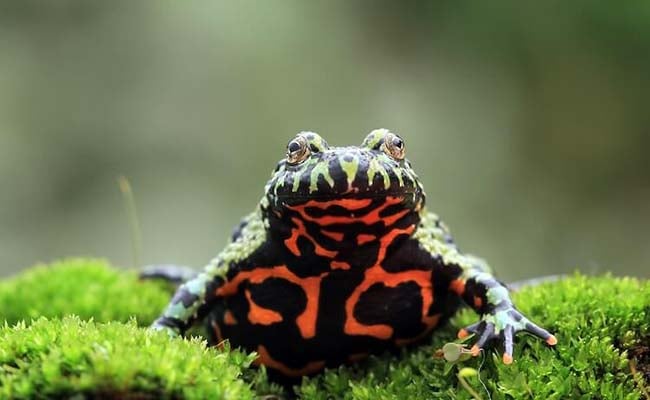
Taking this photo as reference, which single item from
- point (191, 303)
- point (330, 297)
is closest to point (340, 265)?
point (330, 297)

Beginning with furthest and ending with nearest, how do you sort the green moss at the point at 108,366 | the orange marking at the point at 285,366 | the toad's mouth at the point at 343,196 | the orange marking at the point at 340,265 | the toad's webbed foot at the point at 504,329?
1. the orange marking at the point at 285,366
2. the orange marking at the point at 340,265
3. the toad's webbed foot at the point at 504,329
4. the toad's mouth at the point at 343,196
5. the green moss at the point at 108,366

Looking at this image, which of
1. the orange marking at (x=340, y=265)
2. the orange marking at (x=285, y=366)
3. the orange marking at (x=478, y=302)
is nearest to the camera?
the orange marking at (x=340, y=265)

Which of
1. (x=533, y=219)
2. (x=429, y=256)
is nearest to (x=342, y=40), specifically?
(x=533, y=219)

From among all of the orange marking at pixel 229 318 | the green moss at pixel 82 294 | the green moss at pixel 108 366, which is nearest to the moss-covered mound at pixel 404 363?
the green moss at pixel 108 366

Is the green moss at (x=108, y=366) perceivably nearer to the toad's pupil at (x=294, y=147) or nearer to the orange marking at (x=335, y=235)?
the orange marking at (x=335, y=235)

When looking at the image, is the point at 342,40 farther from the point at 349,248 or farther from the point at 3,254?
the point at 349,248
